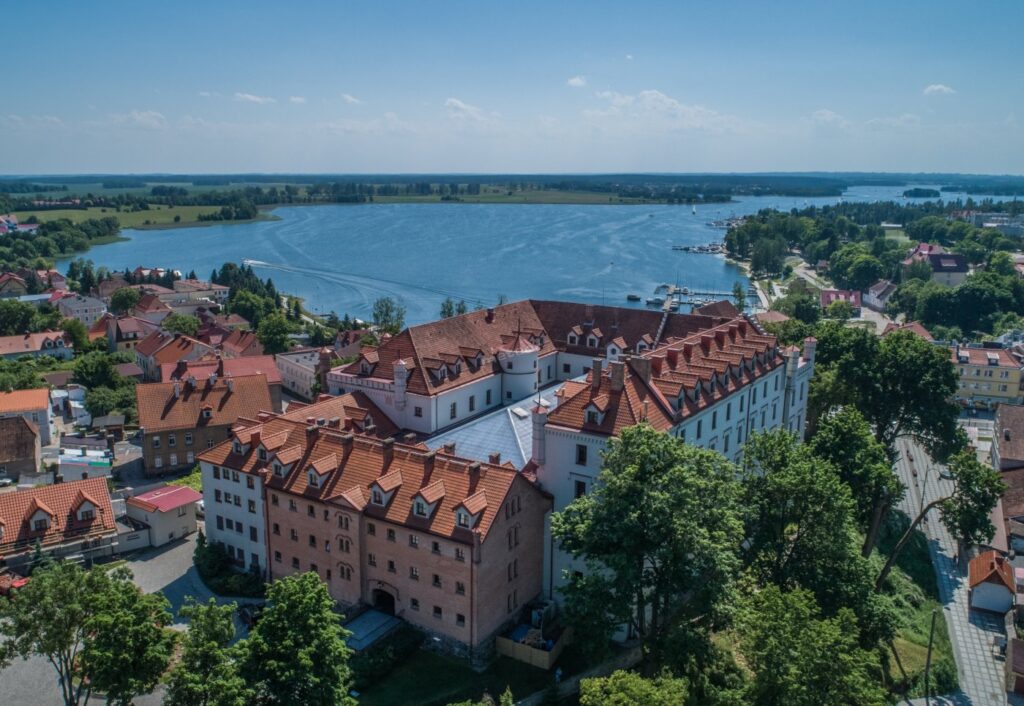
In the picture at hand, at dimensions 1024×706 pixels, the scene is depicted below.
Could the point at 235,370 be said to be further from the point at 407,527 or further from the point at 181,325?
the point at 407,527

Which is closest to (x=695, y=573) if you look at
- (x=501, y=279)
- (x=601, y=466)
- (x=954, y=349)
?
(x=601, y=466)

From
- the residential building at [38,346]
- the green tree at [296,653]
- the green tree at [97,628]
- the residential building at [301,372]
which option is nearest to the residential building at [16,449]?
the residential building at [301,372]

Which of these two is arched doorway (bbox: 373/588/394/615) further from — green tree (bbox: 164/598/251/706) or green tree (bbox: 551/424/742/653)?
green tree (bbox: 164/598/251/706)

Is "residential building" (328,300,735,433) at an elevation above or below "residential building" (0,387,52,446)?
above

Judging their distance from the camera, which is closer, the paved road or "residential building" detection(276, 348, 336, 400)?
the paved road

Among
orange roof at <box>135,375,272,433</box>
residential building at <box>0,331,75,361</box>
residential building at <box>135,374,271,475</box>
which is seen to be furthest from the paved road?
residential building at <box>0,331,75,361</box>

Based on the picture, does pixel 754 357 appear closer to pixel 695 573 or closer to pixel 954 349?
pixel 695 573

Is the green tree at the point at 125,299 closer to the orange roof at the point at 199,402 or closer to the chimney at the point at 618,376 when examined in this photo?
the orange roof at the point at 199,402
